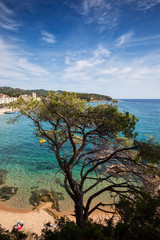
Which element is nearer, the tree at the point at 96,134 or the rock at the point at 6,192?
the tree at the point at 96,134

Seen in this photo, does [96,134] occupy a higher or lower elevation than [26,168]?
higher

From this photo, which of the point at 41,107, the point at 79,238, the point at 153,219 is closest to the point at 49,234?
the point at 79,238

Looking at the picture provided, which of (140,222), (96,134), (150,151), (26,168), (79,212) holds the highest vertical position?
(96,134)

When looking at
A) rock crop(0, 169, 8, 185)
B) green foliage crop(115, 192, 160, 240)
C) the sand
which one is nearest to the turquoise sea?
rock crop(0, 169, 8, 185)

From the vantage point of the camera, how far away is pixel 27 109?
6.49 metres

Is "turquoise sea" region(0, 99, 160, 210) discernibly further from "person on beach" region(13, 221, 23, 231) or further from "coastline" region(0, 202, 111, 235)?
"person on beach" region(13, 221, 23, 231)

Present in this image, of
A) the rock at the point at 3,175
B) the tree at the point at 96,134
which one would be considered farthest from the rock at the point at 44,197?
the tree at the point at 96,134

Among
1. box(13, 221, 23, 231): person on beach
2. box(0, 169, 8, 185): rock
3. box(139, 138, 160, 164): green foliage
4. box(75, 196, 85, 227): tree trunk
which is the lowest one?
box(13, 221, 23, 231): person on beach

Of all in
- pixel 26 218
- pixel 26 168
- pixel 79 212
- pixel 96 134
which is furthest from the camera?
pixel 26 168

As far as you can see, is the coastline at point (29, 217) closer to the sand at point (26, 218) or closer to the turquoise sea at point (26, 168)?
the sand at point (26, 218)

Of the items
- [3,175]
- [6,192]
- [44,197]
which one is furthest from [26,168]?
[44,197]

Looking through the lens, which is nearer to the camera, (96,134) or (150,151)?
(150,151)

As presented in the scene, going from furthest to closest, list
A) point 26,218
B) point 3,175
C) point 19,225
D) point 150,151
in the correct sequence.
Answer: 1. point 3,175
2. point 26,218
3. point 19,225
4. point 150,151

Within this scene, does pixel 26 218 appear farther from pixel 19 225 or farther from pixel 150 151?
pixel 150 151
